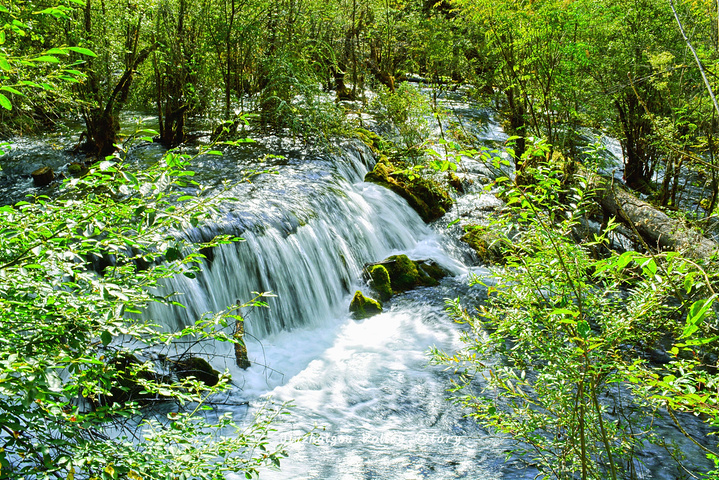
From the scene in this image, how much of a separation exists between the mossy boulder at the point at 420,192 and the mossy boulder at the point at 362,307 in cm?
400

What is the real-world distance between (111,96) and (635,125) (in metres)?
12.0

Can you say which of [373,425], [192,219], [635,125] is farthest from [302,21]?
[192,219]

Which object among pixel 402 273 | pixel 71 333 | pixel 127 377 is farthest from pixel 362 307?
pixel 71 333

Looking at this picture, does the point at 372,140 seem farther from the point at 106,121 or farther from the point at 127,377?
the point at 127,377

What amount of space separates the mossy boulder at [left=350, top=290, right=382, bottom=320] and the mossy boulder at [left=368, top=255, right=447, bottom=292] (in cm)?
78

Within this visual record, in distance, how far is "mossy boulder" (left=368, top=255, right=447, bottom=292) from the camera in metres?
8.59

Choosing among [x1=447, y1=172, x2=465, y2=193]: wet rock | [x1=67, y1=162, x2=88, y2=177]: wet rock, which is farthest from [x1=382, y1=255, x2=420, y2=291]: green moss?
[x1=67, y1=162, x2=88, y2=177]: wet rock

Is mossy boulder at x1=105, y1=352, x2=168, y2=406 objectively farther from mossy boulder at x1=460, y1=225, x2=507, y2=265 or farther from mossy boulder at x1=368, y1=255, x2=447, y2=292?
mossy boulder at x1=460, y1=225, x2=507, y2=265

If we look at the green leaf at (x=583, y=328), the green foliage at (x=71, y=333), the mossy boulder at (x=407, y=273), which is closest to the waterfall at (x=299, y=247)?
the mossy boulder at (x=407, y=273)

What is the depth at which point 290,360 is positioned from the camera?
634 centimetres

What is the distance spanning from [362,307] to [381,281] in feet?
2.79

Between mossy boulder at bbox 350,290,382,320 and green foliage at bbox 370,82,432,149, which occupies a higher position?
green foliage at bbox 370,82,432,149

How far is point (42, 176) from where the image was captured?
8.13 m

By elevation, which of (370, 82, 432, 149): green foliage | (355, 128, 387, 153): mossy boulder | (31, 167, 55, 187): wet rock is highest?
(370, 82, 432, 149): green foliage
